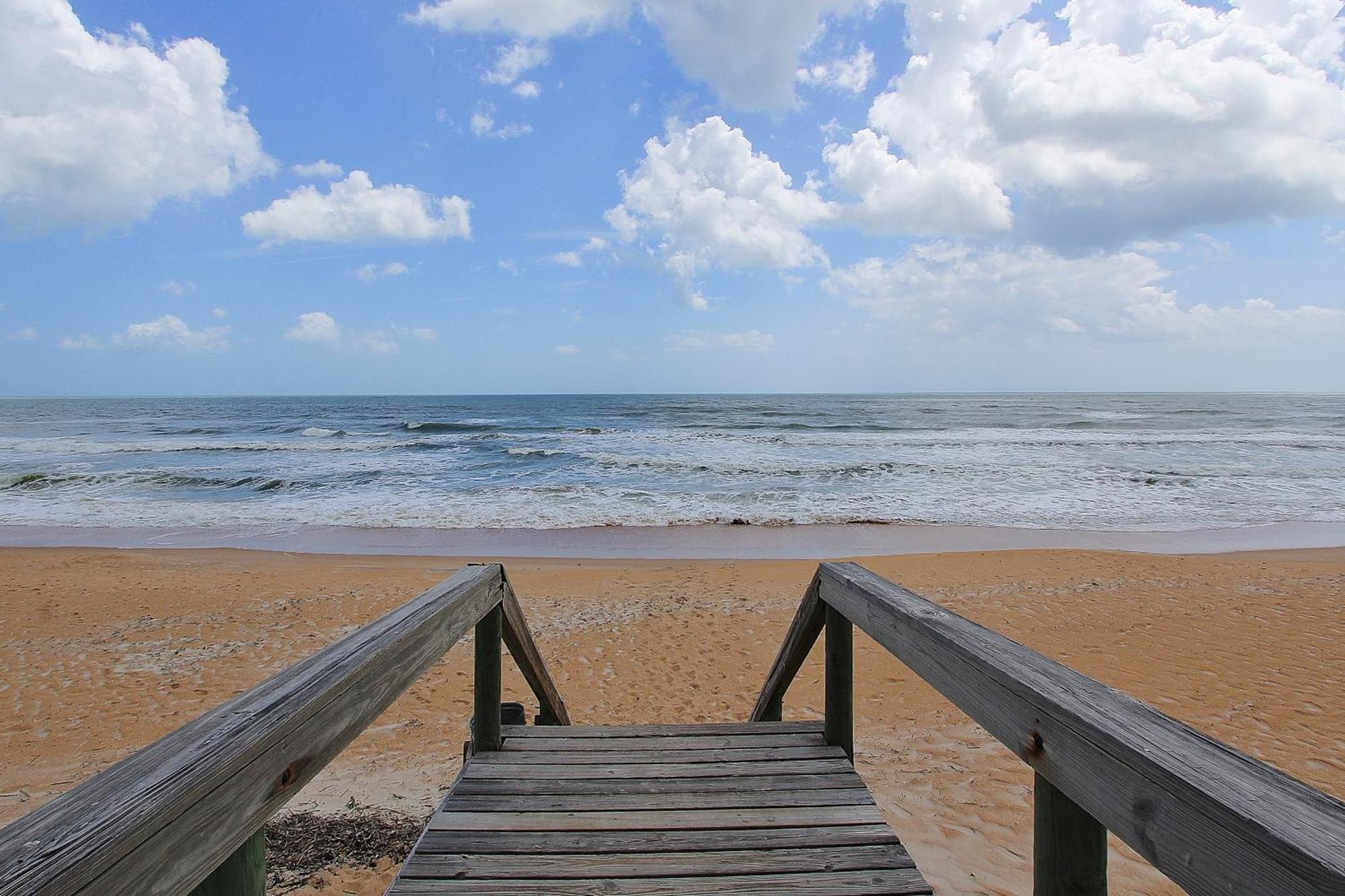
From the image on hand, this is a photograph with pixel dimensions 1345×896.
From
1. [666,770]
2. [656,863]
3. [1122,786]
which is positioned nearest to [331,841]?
[666,770]

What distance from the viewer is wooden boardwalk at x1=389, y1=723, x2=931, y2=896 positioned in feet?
6.38

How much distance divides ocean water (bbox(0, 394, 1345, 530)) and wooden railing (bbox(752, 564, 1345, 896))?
11.8 meters

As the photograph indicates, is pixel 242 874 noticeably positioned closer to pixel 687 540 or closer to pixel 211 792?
pixel 211 792

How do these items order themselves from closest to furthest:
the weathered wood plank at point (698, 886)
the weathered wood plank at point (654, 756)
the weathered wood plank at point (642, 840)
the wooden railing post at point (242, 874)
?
the wooden railing post at point (242, 874) < the weathered wood plank at point (698, 886) < the weathered wood plank at point (642, 840) < the weathered wood plank at point (654, 756)

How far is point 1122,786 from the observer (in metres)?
1.05

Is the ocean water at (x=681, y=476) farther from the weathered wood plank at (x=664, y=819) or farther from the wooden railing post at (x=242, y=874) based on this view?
the wooden railing post at (x=242, y=874)

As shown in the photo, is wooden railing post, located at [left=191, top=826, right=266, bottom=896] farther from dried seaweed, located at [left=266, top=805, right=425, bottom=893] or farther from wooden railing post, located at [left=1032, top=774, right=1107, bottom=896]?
dried seaweed, located at [left=266, top=805, right=425, bottom=893]

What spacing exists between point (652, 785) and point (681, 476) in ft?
56.4

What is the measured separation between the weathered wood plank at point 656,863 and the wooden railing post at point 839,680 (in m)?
0.74

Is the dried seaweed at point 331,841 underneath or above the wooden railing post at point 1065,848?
underneath

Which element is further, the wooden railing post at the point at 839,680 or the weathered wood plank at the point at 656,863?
the wooden railing post at the point at 839,680

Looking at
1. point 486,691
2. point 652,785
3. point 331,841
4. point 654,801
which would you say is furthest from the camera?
point 331,841

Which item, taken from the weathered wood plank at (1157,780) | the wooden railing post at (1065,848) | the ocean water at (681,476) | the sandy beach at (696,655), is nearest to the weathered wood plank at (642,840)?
the weathered wood plank at (1157,780)

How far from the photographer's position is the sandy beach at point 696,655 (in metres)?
3.97
